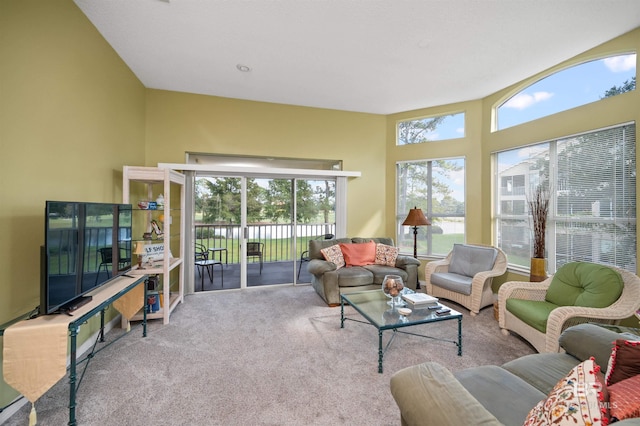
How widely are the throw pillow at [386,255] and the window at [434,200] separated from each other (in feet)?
3.15

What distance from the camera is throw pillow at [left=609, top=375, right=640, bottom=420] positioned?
0.96 meters

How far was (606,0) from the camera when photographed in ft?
7.70

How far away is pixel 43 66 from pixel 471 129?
5.40 metres

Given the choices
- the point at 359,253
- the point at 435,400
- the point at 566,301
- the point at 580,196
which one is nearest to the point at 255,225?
the point at 359,253

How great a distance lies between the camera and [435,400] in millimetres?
1147

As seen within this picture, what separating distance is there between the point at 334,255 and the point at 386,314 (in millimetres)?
1723

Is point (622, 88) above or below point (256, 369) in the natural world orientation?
above

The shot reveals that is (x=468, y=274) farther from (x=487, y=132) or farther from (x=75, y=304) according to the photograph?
(x=75, y=304)

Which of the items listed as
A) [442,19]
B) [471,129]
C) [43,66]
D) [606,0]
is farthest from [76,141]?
[471,129]

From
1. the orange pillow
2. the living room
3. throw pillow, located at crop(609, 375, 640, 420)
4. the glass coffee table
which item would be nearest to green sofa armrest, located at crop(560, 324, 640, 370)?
throw pillow, located at crop(609, 375, 640, 420)

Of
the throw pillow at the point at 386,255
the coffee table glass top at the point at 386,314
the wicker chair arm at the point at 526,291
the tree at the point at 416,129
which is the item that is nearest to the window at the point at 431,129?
the tree at the point at 416,129

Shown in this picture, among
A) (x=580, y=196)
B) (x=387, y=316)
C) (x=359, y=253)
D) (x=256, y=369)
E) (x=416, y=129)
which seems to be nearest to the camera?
(x=256, y=369)

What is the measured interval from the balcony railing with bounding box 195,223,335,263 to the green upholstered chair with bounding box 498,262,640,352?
306 centimetres

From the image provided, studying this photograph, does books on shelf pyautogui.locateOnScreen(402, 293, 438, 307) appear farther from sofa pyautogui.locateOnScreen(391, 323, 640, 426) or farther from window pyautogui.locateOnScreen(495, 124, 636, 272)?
window pyautogui.locateOnScreen(495, 124, 636, 272)
